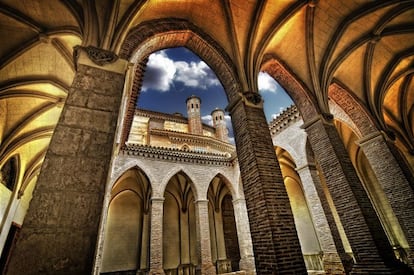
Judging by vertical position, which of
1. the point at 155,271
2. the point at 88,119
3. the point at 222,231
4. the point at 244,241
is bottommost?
the point at 155,271

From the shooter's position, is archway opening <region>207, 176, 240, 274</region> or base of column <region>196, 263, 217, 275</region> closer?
base of column <region>196, 263, 217, 275</region>

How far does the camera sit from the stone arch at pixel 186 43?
546cm

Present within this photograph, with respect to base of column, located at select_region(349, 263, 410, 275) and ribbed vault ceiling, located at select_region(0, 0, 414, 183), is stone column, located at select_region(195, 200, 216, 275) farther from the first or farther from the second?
ribbed vault ceiling, located at select_region(0, 0, 414, 183)

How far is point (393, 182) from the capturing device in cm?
712

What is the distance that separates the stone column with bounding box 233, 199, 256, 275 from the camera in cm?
1209

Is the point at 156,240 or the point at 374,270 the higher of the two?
the point at 156,240

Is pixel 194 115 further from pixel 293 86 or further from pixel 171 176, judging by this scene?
pixel 293 86

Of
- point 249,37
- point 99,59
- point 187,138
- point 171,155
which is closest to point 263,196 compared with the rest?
point 99,59

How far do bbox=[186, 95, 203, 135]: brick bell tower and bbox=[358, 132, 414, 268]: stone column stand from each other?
57.2 feet

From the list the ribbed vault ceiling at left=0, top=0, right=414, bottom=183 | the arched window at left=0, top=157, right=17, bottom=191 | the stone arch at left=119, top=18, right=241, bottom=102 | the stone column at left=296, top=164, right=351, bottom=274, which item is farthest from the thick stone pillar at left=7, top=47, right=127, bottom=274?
the arched window at left=0, top=157, right=17, bottom=191

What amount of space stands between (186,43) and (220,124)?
72.8 feet

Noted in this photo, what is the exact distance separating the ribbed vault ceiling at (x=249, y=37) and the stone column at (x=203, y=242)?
26.4 ft

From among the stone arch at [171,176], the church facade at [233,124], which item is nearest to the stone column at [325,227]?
the church facade at [233,124]

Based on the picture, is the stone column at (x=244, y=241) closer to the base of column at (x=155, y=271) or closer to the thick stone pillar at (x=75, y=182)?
the base of column at (x=155, y=271)
